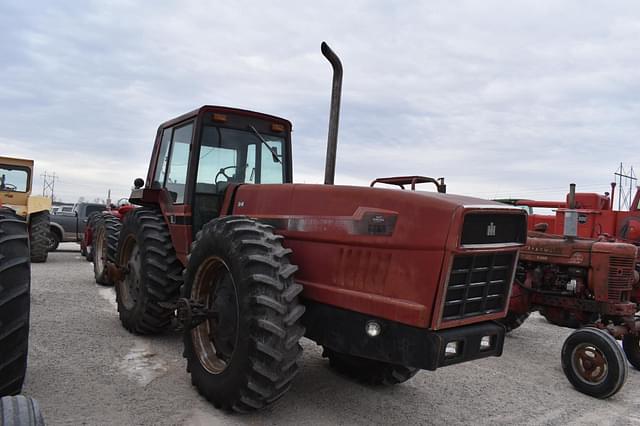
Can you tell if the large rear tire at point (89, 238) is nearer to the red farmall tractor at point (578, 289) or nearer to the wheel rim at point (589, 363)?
the red farmall tractor at point (578, 289)

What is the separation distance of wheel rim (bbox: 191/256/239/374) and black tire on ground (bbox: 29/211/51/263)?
9742mm

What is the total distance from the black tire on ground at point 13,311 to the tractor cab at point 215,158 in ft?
6.54

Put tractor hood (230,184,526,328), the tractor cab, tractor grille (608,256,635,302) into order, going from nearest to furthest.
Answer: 1. tractor hood (230,184,526,328)
2. the tractor cab
3. tractor grille (608,256,635,302)

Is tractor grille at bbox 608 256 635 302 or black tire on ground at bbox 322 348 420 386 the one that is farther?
tractor grille at bbox 608 256 635 302

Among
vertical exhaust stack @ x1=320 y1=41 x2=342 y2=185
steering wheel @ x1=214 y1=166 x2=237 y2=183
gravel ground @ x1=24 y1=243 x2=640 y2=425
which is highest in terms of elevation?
vertical exhaust stack @ x1=320 y1=41 x2=342 y2=185

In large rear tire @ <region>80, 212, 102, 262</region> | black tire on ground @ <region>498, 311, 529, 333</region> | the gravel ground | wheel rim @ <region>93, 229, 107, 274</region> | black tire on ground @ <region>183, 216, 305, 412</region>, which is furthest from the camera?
large rear tire @ <region>80, 212, 102, 262</region>

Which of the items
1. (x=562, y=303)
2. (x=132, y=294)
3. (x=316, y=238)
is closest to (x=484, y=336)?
(x=316, y=238)

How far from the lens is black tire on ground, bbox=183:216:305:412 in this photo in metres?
3.40

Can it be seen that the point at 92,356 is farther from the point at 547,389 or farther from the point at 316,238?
the point at 547,389

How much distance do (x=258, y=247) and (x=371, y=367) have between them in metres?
1.71

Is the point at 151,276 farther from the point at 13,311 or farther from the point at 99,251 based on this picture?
the point at 99,251

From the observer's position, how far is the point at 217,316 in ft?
13.3

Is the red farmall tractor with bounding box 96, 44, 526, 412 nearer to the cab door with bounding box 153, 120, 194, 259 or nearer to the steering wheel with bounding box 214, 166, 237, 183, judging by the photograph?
the steering wheel with bounding box 214, 166, 237, 183

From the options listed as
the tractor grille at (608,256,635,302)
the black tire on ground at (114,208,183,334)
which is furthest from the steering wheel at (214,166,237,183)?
the tractor grille at (608,256,635,302)
